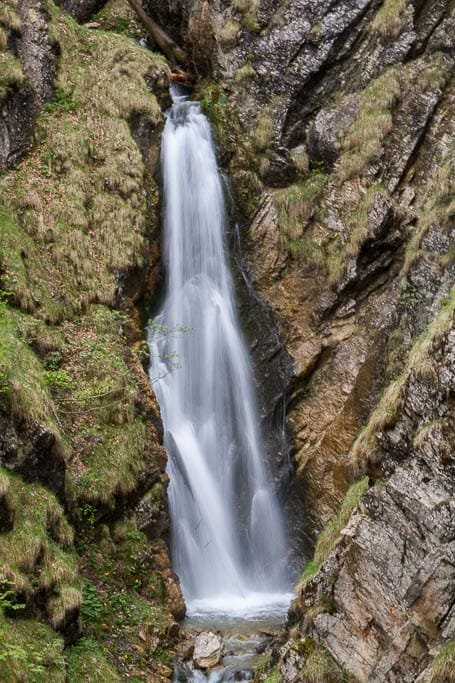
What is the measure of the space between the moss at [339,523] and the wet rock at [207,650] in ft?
6.28

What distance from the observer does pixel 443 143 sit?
15.1 metres

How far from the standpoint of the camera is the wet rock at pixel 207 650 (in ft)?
31.0

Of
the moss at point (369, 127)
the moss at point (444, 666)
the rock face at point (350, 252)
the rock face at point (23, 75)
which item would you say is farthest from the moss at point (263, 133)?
the moss at point (444, 666)

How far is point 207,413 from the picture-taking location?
45.6 ft

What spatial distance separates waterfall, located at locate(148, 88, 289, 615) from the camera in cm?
1224

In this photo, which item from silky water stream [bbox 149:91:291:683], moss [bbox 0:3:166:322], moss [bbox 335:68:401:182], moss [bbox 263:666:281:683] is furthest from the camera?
moss [bbox 335:68:401:182]

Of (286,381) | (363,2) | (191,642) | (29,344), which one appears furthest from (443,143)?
(191,642)

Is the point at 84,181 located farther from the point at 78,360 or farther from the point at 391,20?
the point at 391,20

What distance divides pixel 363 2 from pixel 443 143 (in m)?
5.35

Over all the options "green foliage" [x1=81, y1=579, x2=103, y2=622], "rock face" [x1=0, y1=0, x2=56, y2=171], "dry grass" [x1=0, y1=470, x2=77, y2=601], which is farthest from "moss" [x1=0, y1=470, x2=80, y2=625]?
"rock face" [x1=0, y1=0, x2=56, y2=171]

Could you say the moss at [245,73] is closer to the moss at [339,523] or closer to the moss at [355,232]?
the moss at [355,232]

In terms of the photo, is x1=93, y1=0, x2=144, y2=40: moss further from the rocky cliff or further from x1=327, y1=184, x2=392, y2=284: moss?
x1=327, y1=184, x2=392, y2=284: moss

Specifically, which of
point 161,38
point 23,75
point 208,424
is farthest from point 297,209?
point 161,38

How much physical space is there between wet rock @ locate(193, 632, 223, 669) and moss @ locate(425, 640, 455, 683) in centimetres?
376
